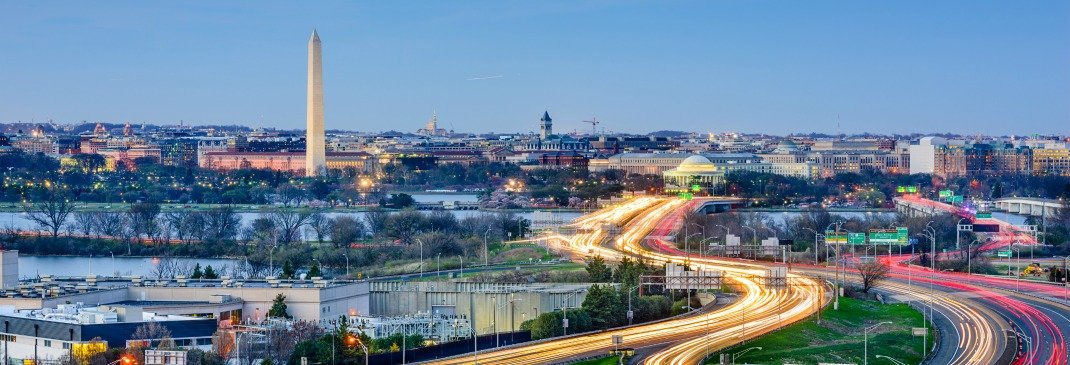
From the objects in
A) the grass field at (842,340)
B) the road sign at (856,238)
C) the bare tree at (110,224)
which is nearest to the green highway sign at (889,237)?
the road sign at (856,238)

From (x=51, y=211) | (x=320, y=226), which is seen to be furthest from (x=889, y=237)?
(x=51, y=211)

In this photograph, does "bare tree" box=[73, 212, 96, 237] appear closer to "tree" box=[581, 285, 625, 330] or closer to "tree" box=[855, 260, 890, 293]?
"tree" box=[855, 260, 890, 293]

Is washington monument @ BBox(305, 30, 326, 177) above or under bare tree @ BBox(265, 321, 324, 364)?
above

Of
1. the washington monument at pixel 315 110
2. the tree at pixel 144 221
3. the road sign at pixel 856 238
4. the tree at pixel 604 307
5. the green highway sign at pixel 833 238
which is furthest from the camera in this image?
the washington monument at pixel 315 110

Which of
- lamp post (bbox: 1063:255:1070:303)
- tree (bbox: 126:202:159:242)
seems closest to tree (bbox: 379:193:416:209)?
tree (bbox: 126:202:159:242)

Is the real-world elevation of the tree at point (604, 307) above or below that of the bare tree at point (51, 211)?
below

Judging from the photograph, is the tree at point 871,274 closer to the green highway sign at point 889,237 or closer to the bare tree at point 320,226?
the green highway sign at point 889,237

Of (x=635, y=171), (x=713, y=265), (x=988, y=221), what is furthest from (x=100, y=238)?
(x=635, y=171)

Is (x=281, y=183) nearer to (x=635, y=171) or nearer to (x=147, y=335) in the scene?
(x=635, y=171)
